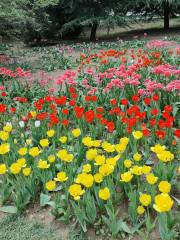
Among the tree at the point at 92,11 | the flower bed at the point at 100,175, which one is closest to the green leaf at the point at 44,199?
the flower bed at the point at 100,175

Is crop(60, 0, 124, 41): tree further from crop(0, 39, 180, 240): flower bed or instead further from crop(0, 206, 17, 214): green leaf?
crop(0, 206, 17, 214): green leaf

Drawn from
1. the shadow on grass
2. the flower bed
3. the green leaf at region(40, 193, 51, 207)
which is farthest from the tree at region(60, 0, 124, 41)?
the shadow on grass

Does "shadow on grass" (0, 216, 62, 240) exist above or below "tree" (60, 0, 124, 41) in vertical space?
below

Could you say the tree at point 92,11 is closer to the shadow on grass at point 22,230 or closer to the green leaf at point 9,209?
the green leaf at point 9,209

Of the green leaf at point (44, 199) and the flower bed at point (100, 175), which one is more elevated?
the flower bed at point (100, 175)

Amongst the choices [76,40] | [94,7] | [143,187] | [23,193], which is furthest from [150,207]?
[76,40]

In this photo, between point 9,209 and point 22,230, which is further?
point 9,209

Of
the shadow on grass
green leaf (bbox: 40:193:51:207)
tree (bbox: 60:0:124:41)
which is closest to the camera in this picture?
the shadow on grass

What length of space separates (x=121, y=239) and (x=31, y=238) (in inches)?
31.2

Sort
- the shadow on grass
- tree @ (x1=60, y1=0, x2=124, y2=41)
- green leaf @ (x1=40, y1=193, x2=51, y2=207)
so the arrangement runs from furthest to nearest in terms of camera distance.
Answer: tree @ (x1=60, y1=0, x2=124, y2=41)
green leaf @ (x1=40, y1=193, x2=51, y2=207)
the shadow on grass

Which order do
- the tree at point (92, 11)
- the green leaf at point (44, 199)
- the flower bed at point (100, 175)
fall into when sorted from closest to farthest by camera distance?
1. the flower bed at point (100, 175)
2. the green leaf at point (44, 199)
3. the tree at point (92, 11)

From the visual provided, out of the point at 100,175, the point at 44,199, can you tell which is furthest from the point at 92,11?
the point at 100,175

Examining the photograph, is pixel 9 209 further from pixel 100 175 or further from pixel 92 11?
pixel 92 11

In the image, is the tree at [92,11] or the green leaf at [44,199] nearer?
the green leaf at [44,199]
